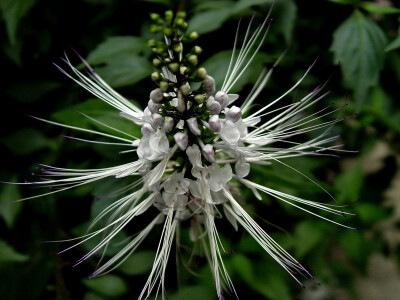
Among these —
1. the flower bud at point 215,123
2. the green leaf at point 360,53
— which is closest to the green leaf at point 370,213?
the green leaf at point 360,53

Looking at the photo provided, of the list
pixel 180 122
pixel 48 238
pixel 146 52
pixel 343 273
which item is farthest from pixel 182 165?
pixel 343 273

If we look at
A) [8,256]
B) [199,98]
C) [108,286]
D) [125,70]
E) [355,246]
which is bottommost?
[355,246]

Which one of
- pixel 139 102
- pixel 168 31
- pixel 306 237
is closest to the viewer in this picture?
pixel 168 31

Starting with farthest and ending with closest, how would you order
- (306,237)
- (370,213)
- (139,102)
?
(370,213), (306,237), (139,102)

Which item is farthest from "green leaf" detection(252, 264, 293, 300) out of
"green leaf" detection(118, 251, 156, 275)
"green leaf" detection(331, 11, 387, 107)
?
"green leaf" detection(331, 11, 387, 107)

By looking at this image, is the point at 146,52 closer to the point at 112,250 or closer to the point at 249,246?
the point at 112,250

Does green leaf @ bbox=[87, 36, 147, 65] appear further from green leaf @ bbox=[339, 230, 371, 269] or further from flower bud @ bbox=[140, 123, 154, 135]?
green leaf @ bbox=[339, 230, 371, 269]

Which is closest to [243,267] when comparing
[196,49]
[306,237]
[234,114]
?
[306,237]

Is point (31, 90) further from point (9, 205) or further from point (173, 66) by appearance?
point (173, 66)
